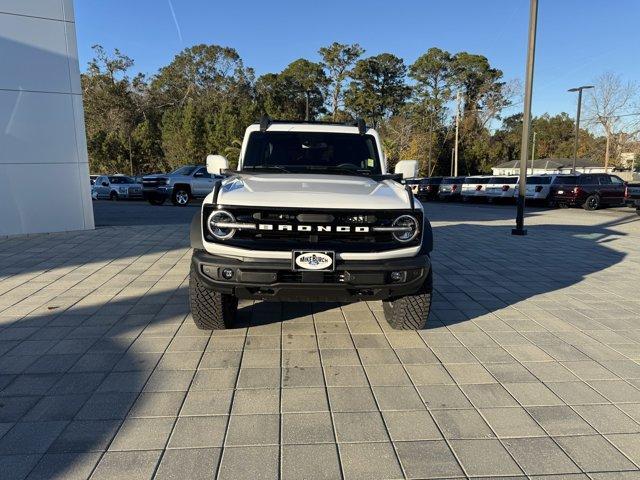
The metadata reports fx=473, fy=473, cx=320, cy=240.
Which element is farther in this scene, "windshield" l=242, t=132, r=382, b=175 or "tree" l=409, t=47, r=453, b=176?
"tree" l=409, t=47, r=453, b=176

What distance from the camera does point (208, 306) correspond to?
4.12 m

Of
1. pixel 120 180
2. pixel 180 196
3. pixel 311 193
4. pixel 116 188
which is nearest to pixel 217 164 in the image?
pixel 311 193

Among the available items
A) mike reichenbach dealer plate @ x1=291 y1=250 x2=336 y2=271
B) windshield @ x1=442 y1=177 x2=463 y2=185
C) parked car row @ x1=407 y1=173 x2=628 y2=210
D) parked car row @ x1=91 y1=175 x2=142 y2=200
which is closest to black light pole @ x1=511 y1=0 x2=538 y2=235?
mike reichenbach dealer plate @ x1=291 y1=250 x2=336 y2=271

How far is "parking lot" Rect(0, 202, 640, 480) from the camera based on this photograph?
8.29ft

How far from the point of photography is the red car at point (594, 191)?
69.3ft

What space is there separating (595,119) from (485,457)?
48552 mm

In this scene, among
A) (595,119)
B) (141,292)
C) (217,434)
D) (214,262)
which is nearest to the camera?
(217,434)

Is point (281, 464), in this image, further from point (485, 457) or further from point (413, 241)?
point (413, 241)

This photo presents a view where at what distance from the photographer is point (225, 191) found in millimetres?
3783

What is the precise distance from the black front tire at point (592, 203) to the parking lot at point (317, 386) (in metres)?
17.1

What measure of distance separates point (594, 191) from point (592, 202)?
0.49 metres

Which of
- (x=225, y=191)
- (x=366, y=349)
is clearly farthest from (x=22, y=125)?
(x=366, y=349)

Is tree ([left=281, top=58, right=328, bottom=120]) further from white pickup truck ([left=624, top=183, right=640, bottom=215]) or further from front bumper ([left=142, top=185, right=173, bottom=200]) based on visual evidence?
white pickup truck ([left=624, top=183, right=640, bottom=215])

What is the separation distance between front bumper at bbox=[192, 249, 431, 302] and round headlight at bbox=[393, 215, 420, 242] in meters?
0.17
